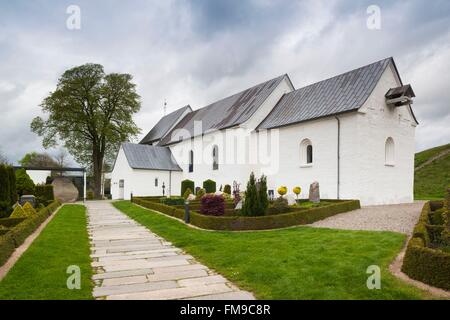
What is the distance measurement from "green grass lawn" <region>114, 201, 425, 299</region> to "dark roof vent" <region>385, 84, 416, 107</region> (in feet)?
35.9

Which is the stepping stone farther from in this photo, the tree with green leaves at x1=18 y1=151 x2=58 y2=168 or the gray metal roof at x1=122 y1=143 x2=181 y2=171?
the tree with green leaves at x1=18 y1=151 x2=58 y2=168

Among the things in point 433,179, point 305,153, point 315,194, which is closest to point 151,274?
point 315,194

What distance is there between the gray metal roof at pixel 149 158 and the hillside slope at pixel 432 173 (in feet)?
67.3

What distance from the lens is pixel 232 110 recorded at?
86.5 feet

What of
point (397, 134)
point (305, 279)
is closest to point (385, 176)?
point (397, 134)

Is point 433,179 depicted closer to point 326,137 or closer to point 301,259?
point 326,137

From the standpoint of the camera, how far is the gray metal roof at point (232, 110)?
925 inches

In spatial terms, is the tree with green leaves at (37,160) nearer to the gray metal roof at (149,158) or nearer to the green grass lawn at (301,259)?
the gray metal roof at (149,158)

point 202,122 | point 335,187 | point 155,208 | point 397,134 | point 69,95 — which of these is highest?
point 69,95

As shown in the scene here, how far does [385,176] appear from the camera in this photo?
17375 mm

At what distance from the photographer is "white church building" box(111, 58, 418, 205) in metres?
16.5

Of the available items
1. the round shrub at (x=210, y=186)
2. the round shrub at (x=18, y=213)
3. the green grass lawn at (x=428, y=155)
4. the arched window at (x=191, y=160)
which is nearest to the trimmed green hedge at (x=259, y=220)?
the round shrub at (x=18, y=213)
